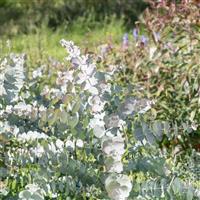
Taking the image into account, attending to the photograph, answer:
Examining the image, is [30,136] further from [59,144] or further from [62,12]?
[62,12]

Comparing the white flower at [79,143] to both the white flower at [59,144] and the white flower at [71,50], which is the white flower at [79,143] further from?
the white flower at [71,50]

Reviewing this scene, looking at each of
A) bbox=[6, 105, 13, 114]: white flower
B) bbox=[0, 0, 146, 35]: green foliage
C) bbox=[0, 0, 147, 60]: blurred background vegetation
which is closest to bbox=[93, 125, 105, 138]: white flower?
bbox=[6, 105, 13, 114]: white flower

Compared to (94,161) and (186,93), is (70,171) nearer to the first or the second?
(94,161)

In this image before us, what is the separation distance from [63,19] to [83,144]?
7.41 meters

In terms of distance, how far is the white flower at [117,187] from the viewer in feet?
8.00

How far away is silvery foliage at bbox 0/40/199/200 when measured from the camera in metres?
2.55

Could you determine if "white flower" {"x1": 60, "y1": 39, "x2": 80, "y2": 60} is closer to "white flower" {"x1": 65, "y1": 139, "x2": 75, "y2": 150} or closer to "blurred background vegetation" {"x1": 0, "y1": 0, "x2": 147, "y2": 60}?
"white flower" {"x1": 65, "y1": 139, "x2": 75, "y2": 150}

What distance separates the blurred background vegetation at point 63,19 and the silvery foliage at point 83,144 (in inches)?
218

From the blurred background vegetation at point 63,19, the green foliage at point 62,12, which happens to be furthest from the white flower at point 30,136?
the green foliage at point 62,12

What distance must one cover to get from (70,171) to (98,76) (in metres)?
0.40

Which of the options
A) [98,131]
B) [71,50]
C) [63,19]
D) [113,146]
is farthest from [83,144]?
[63,19]

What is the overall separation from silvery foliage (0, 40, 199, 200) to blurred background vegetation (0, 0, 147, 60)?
18.2ft

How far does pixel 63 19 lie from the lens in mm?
10016

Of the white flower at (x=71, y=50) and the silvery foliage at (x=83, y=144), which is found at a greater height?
the white flower at (x=71, y=50)
